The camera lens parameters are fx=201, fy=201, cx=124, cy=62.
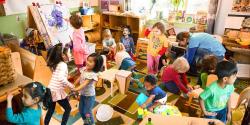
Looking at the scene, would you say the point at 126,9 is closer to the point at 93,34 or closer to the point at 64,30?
the point at 93,34

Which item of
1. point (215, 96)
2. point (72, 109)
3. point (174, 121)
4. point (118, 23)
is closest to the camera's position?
point (174, 121)

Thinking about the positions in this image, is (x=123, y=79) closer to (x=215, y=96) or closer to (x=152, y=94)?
(x=152, y=94)

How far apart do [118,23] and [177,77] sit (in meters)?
2.97

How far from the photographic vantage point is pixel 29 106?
1531 mm

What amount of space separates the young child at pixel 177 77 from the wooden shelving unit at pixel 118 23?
6.68 feet

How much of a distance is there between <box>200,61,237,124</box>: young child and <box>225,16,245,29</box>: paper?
94.7 inches

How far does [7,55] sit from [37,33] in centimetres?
252

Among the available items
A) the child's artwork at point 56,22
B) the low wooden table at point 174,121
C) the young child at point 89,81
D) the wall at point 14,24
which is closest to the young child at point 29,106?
the young child at point 89,81

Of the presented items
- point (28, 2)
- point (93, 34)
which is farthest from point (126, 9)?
point (28, 2)

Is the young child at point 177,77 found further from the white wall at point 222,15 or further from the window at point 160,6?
the window at point 160,6

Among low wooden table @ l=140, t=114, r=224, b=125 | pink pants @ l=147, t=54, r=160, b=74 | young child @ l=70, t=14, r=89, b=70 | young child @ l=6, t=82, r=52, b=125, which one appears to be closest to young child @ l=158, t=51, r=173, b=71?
pink pants @ l=147, t=54, r=160, b=74

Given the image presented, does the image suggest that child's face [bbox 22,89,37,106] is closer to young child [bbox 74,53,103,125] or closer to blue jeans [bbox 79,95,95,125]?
young child [bbox 74,53,103,125]

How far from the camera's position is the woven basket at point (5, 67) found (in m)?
1.44

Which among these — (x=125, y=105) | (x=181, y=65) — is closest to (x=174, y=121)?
(x=125, y=105)
